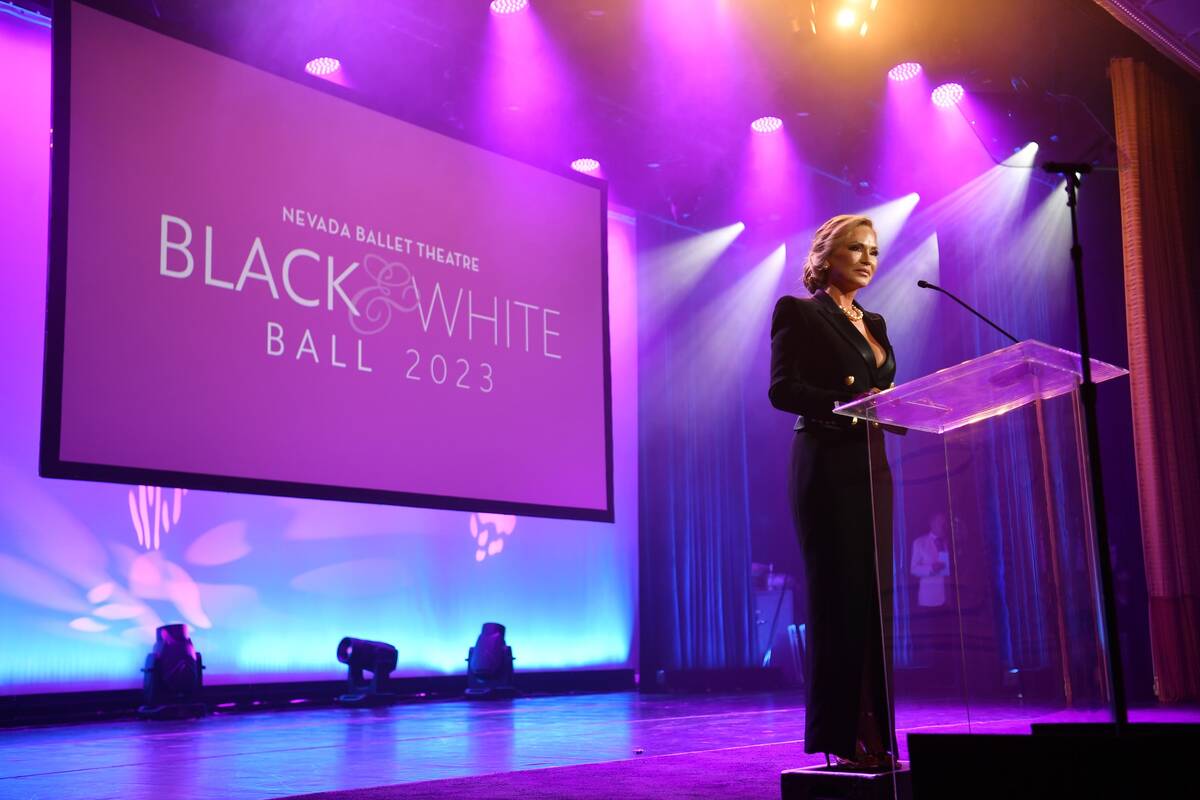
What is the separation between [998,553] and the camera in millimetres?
1988

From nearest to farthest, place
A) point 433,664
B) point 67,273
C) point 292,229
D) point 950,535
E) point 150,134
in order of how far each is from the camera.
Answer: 1. point 950,535
2. point 67,273
3. point 150,134
4. point 292,229
5. point 433,664

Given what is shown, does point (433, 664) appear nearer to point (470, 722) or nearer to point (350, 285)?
point (470, 722)

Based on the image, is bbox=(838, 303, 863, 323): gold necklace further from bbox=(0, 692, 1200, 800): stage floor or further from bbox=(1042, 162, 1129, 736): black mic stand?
bbox=(0, 692, 1200, 800): stage floor

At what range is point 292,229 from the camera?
17.5 ft

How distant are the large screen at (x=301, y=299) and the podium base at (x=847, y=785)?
3330 millimetres

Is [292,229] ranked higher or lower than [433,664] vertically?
higher

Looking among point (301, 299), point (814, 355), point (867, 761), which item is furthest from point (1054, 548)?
point (301, 299)

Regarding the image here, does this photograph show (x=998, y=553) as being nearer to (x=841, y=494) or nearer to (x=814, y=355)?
(x=841, y=494)

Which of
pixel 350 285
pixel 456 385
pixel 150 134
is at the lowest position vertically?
pixel 456 385

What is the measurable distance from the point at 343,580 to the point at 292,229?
251 centimetres

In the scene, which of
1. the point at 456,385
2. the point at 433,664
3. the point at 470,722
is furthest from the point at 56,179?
the point at 433,664

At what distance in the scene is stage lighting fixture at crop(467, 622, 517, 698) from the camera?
277 inches

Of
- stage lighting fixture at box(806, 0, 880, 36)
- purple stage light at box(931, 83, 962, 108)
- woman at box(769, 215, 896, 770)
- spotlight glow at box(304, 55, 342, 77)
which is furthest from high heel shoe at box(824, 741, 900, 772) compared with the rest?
purple stage light at box(931, 83, 962, 108)

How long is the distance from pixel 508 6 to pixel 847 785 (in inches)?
203
